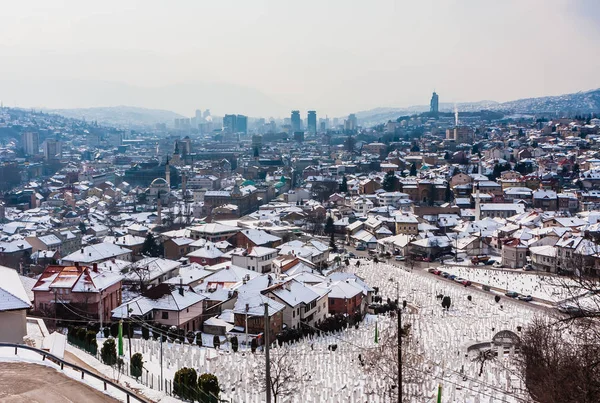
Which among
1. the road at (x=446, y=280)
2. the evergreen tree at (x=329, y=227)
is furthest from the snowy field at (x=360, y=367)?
the evergreen tree at (x=329, y=227)

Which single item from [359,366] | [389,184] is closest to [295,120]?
[389,184]

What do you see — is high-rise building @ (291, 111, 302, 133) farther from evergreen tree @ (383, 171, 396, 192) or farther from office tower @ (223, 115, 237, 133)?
evergreen tree @ (383, 171, 396, 192)

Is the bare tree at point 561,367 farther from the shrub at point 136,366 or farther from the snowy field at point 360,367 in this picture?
the shrub at point 136,366

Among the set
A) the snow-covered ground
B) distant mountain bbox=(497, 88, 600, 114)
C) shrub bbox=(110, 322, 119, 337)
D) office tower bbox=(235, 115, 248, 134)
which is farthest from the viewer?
office tower bbox=(235, 115, 248, 134)

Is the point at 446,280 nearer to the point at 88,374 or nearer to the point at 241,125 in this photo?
the point at 88,374

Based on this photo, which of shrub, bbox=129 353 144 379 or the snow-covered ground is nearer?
shrub, bbox=129 353 144 379

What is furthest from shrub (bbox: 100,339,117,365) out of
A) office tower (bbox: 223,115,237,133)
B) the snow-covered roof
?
office tower (bbox: 223,115,237,133)
